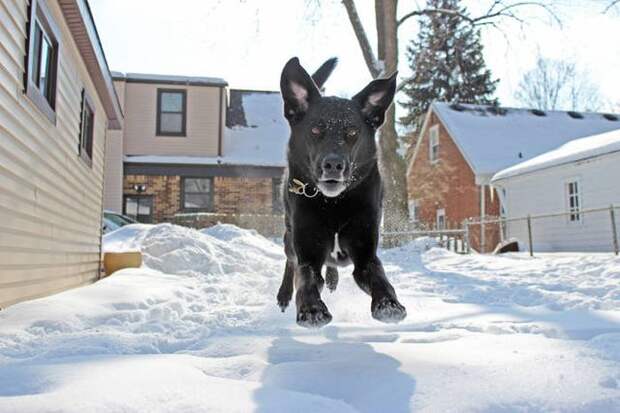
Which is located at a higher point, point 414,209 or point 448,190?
point 448,190

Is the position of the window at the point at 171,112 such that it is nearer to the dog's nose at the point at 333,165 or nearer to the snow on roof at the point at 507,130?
the snow on roof at the point at 507,130

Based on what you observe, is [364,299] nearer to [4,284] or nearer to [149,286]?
[149,286]

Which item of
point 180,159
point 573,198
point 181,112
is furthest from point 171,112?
point 573,198

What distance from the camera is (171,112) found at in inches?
851

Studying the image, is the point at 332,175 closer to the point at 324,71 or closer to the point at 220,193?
the point at 324,71

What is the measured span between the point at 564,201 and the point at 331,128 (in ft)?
46.0

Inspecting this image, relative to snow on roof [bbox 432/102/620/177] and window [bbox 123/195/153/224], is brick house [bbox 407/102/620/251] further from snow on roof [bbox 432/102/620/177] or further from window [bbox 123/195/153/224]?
window [bbox 123/195/153/224]

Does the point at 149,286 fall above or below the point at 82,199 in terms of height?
below

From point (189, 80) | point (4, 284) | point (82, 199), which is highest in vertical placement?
point (189, 80)

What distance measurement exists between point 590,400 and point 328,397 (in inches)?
36.7

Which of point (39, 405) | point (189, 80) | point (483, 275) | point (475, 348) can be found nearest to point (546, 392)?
point (475, 348)

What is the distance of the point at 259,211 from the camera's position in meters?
20.4

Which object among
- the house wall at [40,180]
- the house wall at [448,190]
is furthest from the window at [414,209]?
the house wall at [40,180]

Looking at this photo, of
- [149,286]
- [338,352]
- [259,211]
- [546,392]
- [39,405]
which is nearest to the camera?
[39,405]
